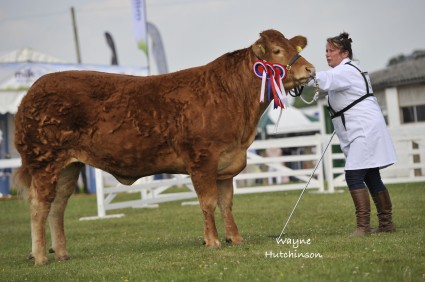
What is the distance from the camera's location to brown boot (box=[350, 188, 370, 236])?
965 centimetres

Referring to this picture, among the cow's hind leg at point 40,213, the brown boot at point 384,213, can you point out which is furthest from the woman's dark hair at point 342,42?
the cow's hind leg at point 40,213

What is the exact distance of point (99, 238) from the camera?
12648 millimetres

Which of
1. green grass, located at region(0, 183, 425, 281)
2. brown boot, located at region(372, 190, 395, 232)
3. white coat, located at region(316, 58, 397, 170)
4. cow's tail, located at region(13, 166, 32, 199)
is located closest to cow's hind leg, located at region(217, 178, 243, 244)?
green grass, located at region(0, 183, 425, 281)

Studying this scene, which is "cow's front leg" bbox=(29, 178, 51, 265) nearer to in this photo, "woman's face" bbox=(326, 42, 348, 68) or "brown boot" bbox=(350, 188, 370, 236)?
"brown boot" bbox=(350, 188, 370, 236)

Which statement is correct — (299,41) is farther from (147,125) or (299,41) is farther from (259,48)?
(147,125)

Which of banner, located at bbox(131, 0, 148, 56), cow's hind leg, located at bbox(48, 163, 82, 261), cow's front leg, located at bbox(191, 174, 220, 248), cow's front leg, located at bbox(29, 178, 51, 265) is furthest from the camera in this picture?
A: banner, located at bbox(131, 0, 148, 56)

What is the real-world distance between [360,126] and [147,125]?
267 cm

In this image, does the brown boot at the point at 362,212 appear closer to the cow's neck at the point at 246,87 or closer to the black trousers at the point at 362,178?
the black trousers at the point at 362,178

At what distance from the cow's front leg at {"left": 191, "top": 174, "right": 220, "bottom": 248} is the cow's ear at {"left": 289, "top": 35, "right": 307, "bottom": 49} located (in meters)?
1.94

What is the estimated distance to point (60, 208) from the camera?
31.4ft

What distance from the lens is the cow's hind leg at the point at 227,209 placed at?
938 cm

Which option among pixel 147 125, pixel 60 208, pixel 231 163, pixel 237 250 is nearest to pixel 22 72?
pixel 60 208

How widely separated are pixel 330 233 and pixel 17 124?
427cm

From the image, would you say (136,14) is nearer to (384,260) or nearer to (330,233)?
(330,233)
